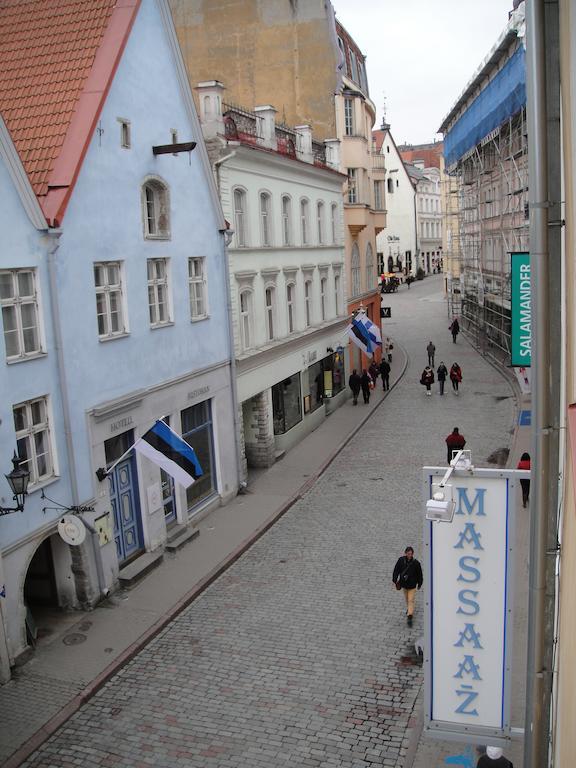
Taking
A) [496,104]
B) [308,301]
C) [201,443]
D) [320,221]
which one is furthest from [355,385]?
[201,443]

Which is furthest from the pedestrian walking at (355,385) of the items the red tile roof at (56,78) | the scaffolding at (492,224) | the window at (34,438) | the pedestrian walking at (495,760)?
the pedestrian walking at (495,760)

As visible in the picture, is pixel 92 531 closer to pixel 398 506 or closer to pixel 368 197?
pixel 398 506

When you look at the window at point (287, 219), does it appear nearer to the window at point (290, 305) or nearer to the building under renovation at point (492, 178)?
the window at point (290, 305)

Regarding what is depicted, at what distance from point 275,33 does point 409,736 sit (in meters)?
27.4

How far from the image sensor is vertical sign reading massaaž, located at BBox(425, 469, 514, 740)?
738cm

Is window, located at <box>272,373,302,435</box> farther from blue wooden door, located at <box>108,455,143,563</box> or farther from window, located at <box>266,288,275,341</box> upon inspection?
blue wooden door, located at <box>108,455,143,563</box>

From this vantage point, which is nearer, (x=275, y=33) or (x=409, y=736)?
(x=409, y=736)

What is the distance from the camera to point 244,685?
12062mm

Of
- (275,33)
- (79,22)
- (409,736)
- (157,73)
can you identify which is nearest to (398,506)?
(409,736)

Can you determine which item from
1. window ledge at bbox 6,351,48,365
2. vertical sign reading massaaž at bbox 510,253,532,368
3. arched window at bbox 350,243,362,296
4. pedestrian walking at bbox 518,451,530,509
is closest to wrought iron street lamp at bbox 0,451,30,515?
window ledge at bbox 6,351,48,365

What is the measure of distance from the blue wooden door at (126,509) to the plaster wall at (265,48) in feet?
65.3

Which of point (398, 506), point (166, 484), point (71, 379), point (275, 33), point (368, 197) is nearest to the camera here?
point (71, 379)

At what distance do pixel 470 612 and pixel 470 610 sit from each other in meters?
0.02

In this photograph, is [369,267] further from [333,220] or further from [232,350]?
[232,350]
